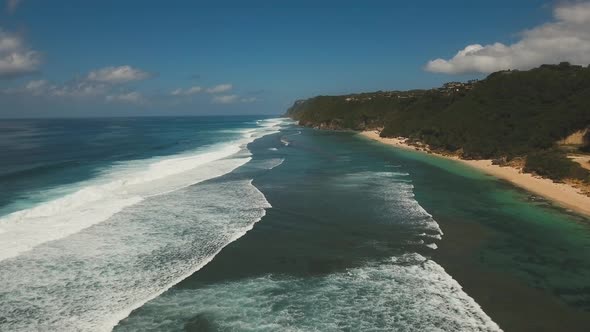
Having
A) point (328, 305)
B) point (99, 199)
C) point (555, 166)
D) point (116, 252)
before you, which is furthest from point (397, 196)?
point (99, 199)

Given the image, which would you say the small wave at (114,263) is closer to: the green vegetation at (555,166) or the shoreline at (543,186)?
the shoreline at (543,186)

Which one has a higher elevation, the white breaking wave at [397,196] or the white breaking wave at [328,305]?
the white breaking wave at [397,196]

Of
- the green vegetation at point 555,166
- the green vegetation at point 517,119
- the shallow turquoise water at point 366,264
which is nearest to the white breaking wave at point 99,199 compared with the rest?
the shallow turquoise water at point 366,264

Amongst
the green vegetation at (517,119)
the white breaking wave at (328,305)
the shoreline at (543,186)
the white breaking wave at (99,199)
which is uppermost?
the green vegetation at (517,119)

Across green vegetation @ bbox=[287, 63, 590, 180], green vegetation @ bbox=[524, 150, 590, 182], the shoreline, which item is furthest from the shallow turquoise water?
green vegetation @ bbox=[287, 63, 590, 180]

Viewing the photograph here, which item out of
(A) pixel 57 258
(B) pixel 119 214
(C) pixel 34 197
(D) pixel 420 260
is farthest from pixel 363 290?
(C) pixel 34 197

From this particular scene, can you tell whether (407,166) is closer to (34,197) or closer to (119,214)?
(119,214)

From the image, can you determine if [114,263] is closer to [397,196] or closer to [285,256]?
[285,256]
